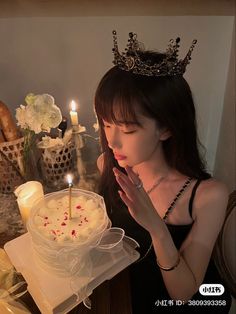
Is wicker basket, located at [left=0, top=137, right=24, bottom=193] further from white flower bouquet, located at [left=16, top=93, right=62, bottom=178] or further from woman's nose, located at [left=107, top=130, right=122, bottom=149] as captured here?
woman's nose, located at [left=107, top=130, right=122, bottom=149]

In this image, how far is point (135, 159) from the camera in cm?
86

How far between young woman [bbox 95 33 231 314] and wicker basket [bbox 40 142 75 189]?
16 cm

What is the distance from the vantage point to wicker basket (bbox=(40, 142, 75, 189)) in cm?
108

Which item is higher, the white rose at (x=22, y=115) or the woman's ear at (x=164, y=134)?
the white rose at (x=22, y=115)

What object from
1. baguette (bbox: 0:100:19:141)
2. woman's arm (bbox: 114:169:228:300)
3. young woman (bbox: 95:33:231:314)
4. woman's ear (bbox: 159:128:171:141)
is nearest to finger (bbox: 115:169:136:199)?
young woman (bbox: 95:33:231:314)

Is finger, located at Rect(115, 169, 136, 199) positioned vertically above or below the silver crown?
below

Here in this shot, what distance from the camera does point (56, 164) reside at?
110cm

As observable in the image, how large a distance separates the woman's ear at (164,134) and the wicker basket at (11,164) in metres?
0.50

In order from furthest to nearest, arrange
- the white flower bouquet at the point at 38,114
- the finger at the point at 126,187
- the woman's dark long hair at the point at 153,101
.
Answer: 1. the white flower bouquet at the point at 38,114
2. the woman's dark long hair at the point at 153,101
3. the finger at the point at 126,187

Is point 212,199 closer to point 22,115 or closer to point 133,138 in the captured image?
point 133,138

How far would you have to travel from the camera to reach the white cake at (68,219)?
2.26 ft

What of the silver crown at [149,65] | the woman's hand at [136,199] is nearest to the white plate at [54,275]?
the woman's hand at [136,199]

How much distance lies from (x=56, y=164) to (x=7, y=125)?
0.72 feet

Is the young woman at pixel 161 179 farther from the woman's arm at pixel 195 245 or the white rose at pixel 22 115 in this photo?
the white rose at pixel 22 115
